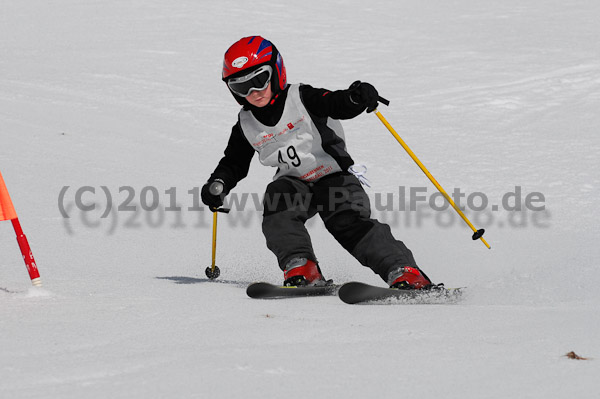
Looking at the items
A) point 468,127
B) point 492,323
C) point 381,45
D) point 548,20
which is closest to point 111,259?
point 492,323

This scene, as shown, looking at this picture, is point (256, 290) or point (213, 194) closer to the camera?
point (256, 290)

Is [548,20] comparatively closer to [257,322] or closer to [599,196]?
[599,196]

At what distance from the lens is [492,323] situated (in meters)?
2.98

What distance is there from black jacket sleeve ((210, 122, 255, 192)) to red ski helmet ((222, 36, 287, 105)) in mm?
482

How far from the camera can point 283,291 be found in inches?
159

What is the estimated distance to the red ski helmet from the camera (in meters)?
4.48

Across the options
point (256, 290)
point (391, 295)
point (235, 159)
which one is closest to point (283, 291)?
point (256, 290)

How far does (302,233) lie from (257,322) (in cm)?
157

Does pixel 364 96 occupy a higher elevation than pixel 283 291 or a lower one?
higher

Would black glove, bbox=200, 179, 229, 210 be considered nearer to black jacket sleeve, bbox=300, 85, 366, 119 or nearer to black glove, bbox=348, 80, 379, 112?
black jacket sleeve, bbox=300, 85, 366, 119

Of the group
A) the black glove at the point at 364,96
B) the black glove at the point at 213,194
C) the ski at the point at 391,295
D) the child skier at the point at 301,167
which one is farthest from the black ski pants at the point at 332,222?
the black glove at the point at 364,96

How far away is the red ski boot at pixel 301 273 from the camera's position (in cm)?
442

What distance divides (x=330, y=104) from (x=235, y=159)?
2.62 ft

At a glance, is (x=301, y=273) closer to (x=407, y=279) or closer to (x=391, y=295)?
(x=407, y=279)
